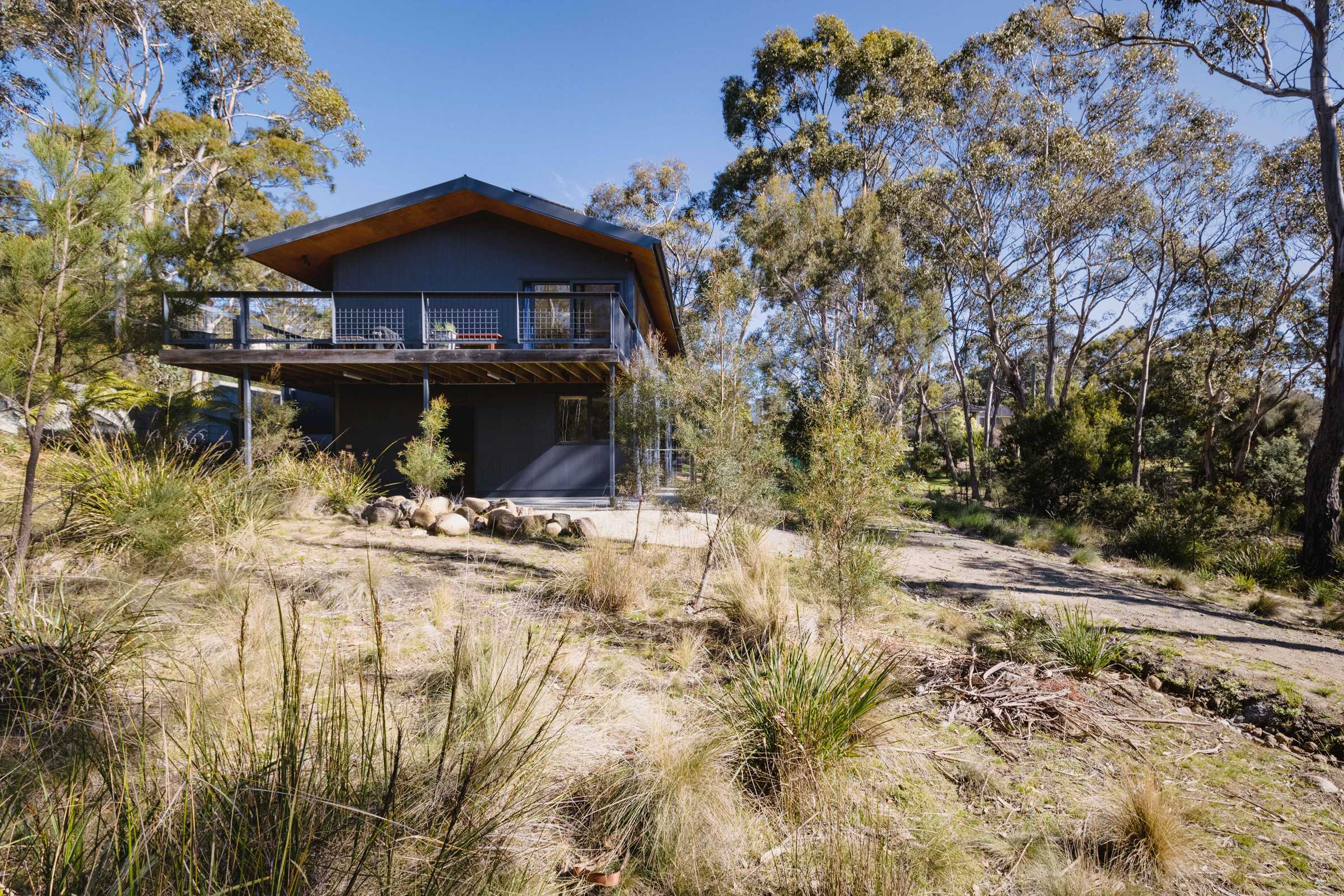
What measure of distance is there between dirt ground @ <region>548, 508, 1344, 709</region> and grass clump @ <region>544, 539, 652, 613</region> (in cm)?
141

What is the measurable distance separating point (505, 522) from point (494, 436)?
526cm

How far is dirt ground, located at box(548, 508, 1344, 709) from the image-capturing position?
17.4 feet

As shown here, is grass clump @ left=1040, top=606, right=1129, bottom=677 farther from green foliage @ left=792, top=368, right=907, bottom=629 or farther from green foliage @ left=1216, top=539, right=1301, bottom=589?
green foliage @ left=1216, top=539, right=1301, bottom=589

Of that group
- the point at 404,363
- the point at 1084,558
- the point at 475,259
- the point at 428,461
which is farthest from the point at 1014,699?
the point at 475,259

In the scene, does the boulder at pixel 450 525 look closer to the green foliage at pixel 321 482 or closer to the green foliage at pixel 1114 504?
the green foliage at pixel 321 482

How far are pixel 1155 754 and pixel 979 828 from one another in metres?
1.72

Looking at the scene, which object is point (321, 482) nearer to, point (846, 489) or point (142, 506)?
point (142, 506)

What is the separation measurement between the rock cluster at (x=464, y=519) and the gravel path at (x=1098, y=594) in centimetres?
71

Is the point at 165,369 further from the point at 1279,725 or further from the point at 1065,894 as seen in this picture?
the point at 1279,725

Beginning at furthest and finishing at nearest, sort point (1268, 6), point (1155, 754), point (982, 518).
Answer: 1. point (982, 518)
2. point (1268, 6)
3. point (1155, 754)

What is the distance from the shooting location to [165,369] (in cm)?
1622

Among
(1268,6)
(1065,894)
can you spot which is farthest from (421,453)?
(1268,6)

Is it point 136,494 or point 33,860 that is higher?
point 136,494

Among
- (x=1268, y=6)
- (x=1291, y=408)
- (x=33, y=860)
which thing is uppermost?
(x=1268, y=6)
